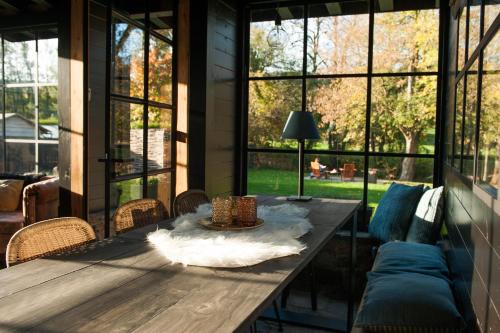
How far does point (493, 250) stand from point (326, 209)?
5.92ft

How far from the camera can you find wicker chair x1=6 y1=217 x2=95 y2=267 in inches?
69.4

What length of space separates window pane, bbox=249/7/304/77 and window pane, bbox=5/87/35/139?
118 inches

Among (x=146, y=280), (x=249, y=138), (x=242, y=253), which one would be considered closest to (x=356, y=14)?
(x=249, y=138)

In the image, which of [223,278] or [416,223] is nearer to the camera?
[223,278]

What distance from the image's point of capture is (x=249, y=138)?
502 centimetres

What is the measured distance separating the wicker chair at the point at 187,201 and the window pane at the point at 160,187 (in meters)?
0.77

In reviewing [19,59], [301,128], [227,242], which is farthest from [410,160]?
[19,59]

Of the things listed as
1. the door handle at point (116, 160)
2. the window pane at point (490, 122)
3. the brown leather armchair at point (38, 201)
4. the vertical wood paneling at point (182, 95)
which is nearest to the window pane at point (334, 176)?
the vertical wood paneling at point (182, 95)

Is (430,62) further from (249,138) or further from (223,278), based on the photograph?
(223,278)

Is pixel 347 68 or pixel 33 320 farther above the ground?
pixel 347 68

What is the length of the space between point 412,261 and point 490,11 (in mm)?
1599

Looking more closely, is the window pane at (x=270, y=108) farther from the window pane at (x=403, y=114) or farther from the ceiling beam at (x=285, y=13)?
the window pane at (x=403, y=114)

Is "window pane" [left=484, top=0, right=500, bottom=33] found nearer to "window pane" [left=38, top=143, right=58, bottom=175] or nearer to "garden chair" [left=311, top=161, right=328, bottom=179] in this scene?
"garden chair" [left=311, top=161, right=328, bottom=179]

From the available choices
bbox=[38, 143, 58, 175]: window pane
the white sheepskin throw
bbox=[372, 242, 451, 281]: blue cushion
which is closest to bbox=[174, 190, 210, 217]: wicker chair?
the white sheepskin throw
